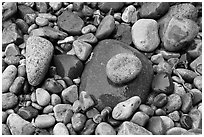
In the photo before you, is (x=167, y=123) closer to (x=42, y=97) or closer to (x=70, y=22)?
(x=42, y=97)

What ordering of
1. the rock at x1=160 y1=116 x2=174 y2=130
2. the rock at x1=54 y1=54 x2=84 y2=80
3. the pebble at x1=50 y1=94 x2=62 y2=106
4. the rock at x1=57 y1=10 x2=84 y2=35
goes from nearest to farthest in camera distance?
the rock at x1=160 y1=116 x2=174 y2=130
the pebble at x1=50 y1=94 x2=62 y2=106
the rock at x1=54 y1=54 x2=84 y2=80
the rock at x1=57 y1=10 x2=84 y2=35

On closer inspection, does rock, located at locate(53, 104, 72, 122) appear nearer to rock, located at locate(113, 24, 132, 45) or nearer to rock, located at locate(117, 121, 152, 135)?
rock, located at locate(117, 121, 152, 135)

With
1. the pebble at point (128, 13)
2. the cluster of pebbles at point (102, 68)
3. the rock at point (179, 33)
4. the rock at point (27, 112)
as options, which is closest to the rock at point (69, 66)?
the cluster of pebbles at point (102, 68)

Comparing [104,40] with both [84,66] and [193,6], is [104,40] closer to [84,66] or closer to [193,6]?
[84,66]

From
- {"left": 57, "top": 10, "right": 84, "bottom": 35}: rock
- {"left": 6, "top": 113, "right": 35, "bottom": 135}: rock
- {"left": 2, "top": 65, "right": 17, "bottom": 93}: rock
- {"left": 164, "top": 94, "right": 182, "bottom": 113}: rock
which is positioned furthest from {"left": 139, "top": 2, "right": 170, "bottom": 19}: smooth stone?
{"left": 6, "top": 113, "right": 35, "bottom": 135}: rock

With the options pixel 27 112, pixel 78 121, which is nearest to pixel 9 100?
pixel 27 112

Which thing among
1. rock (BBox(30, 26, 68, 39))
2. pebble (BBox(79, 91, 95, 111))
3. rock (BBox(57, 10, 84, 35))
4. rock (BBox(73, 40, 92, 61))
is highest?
rock (BBox(57, 10, 84, 35))

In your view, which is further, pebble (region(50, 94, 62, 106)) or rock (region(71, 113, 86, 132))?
pebble (region(50, 94, 62, 106))
